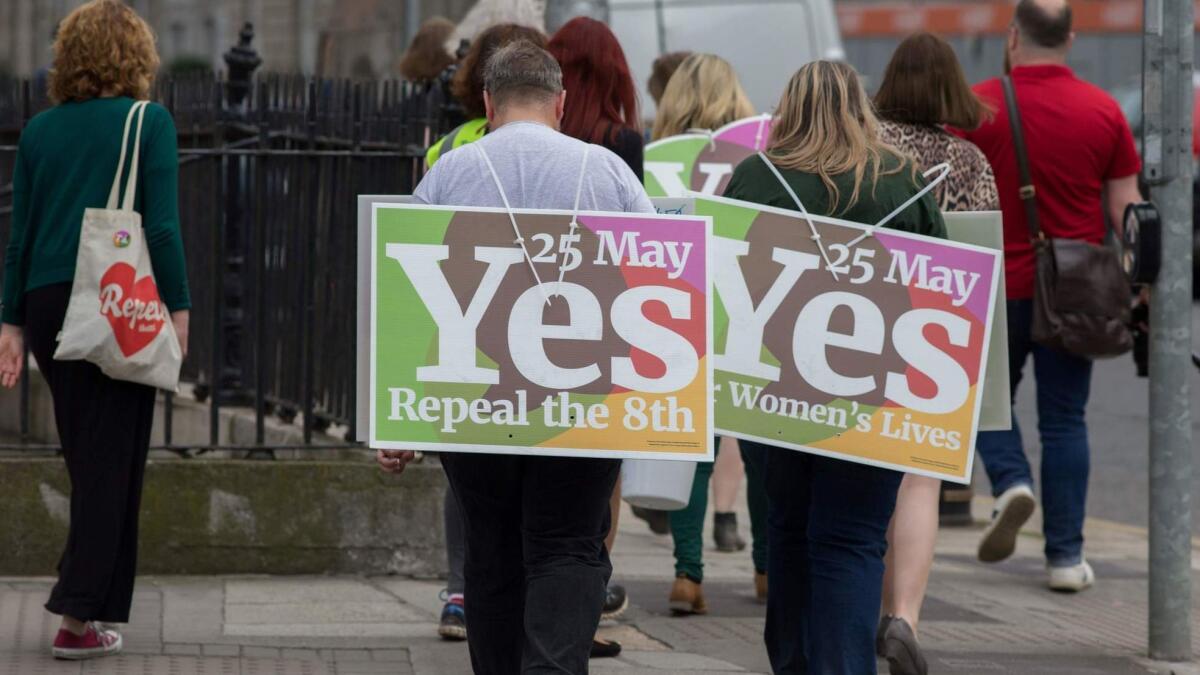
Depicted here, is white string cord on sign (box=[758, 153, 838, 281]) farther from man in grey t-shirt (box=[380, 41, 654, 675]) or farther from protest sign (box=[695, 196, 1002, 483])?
man in grey t-shirt (box=[380, 41, 654, 675])

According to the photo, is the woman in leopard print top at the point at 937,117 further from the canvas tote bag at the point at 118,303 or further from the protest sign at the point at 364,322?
the canvas tote bag at the point at 118,303

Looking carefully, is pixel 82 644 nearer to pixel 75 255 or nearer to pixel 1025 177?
pixel 75 255

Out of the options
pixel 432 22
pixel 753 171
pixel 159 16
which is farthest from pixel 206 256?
pixel 159 16

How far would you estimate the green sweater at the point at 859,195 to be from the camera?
15.6 feet

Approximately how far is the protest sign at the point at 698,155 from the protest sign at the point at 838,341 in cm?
203

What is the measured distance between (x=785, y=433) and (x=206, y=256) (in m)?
3.90

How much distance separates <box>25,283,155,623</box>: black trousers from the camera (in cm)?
546

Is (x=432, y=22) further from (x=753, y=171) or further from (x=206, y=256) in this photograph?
(x=753, y=171)

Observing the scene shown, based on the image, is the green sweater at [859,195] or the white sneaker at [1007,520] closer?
the green sweater at [859,195]

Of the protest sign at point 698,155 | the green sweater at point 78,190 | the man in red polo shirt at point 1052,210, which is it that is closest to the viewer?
the green sweater at point 78,190

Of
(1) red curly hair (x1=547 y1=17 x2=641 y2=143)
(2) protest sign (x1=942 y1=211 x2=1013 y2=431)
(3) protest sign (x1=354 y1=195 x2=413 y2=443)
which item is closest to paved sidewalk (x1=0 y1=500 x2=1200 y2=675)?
(2) protest sign (x1=942 y1=211 x2=1013 y2=431)

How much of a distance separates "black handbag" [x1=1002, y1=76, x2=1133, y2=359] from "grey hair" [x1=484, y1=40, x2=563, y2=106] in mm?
2930

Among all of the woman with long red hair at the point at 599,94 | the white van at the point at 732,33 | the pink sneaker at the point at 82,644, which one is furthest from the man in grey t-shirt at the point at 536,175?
the white van at the point at 732,33

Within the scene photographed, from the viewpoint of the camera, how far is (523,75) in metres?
4.50
